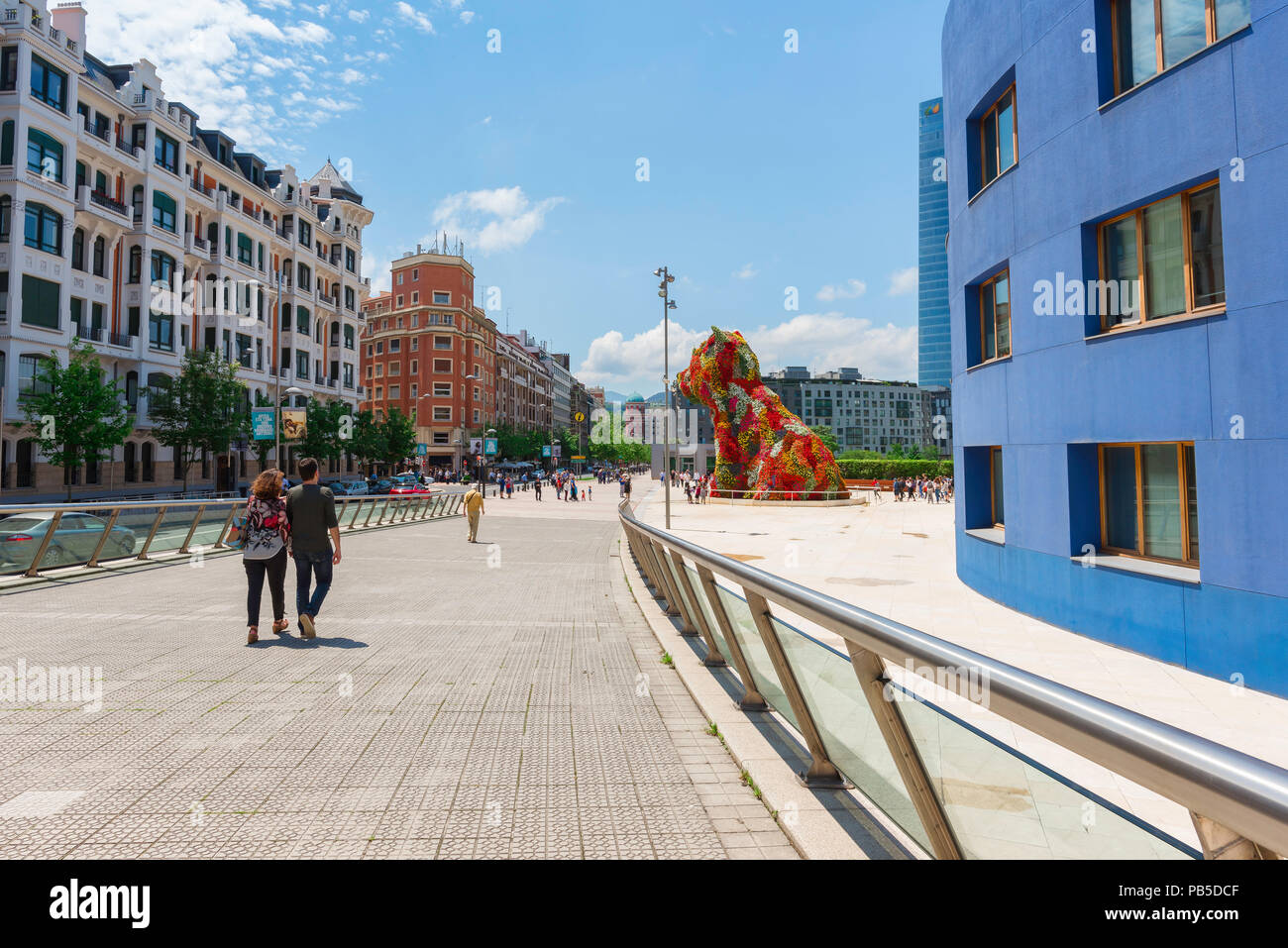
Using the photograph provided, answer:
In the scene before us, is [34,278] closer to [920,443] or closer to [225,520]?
[225,520]

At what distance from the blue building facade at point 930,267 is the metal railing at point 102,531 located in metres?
194

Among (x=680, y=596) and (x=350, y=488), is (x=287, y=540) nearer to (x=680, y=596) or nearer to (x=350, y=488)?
(x=680, y=596)

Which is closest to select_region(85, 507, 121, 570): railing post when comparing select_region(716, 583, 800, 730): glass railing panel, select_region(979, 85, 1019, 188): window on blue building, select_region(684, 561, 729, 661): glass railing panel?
select_region(684, 561, 729, 661): glass railing panel

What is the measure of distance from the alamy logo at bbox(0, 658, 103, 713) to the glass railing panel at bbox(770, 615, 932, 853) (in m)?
4.80

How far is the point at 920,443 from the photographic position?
19750 centimetres

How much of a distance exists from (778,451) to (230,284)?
34.6m

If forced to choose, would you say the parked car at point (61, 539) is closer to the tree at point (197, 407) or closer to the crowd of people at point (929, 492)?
the tree at point (197, 407)

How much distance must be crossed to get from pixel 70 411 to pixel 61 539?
70.5 ft

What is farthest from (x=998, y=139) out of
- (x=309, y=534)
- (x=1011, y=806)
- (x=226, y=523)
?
(x=226, y=523)

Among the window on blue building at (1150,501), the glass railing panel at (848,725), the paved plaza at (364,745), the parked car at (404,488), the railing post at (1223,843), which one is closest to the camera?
the railing post at (1223,843)

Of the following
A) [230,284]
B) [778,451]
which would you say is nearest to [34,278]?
[230,284]

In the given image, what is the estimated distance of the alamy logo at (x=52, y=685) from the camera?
5.03 m

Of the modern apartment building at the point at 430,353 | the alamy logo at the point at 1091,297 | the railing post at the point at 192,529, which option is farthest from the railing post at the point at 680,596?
the modern apartment building at the point at 430,353
